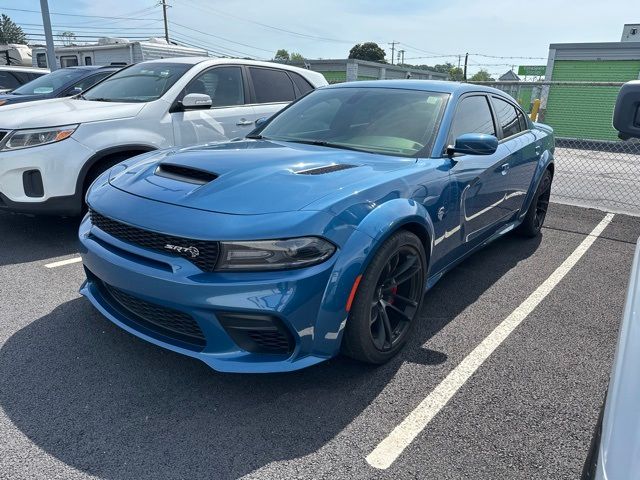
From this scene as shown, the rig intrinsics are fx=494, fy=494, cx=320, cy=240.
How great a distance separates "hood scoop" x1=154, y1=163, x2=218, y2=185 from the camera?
2668mm

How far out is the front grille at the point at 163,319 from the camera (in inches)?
93.3

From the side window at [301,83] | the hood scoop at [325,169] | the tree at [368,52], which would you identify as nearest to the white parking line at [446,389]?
the hood scoop at [325,169]

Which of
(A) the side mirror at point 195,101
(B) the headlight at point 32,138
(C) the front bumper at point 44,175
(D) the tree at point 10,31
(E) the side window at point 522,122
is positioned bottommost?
(C) the front bumper at point 44,175

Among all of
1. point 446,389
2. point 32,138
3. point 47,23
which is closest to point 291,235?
point 446,389

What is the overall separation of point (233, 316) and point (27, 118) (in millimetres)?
3516

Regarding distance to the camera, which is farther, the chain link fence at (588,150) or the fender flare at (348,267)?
the chain link fence at (588,150)

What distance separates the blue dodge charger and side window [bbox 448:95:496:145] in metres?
0.03

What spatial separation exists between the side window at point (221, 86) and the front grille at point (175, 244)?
3.14 m

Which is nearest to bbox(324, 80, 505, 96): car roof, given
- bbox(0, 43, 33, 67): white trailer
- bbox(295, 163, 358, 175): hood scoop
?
bbox(295, 163, 358, 175): hood scoop

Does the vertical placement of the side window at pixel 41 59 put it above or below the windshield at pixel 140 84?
above

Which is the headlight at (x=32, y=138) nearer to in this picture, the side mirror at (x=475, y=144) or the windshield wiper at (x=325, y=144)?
the windshield wiper at (x=325, y=144)

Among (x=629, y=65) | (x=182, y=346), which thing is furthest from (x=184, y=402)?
(x=629, y=65)

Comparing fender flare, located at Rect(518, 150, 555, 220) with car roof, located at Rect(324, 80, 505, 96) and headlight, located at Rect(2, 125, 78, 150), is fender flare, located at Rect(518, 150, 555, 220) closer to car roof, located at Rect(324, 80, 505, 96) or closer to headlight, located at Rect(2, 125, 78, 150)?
car roof, located at Rect(324, 80, 505, 96)

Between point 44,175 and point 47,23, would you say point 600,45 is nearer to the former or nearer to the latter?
point 47,23
